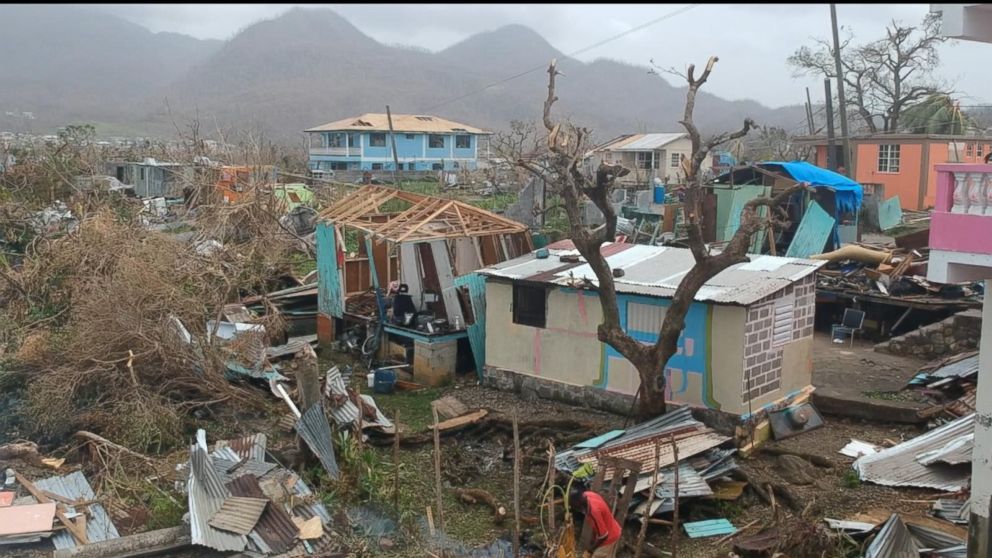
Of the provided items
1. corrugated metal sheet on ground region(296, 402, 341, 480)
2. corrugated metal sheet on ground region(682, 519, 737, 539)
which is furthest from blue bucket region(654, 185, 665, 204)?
Answer: corrugated metal sheet on ground region(682, 519, 737, 539)

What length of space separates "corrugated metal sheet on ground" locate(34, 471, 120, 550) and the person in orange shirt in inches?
187

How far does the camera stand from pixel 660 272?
41.1 feet

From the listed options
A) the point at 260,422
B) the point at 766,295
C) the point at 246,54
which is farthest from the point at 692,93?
the point at 246,54

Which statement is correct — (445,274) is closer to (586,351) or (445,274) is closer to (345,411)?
(586,351)

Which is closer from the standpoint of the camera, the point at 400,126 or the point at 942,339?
the point at 942,339

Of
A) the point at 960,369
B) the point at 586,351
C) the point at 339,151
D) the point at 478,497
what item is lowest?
the point at 478,497

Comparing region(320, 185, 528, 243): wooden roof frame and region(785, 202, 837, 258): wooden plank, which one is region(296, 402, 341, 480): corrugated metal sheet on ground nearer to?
region(320, 185, 528, 243): wooden roof frame

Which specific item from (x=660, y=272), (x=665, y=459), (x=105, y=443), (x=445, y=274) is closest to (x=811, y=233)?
(x=660, y=272)

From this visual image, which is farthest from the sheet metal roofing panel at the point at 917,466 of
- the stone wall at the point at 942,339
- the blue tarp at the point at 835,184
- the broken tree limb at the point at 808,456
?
the blue tarp at the point at 835,184

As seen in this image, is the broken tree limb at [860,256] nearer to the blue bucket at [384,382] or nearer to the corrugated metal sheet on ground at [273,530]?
the blue bucket at [384,382]

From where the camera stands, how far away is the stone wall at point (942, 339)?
14344 millimetres

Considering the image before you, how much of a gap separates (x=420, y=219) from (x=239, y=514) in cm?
755

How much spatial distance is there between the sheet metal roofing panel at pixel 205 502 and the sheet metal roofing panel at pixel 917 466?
7.05m

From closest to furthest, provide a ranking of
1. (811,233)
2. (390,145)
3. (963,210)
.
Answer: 1. (963,210)
2. (811,233)
3. (390,145)
